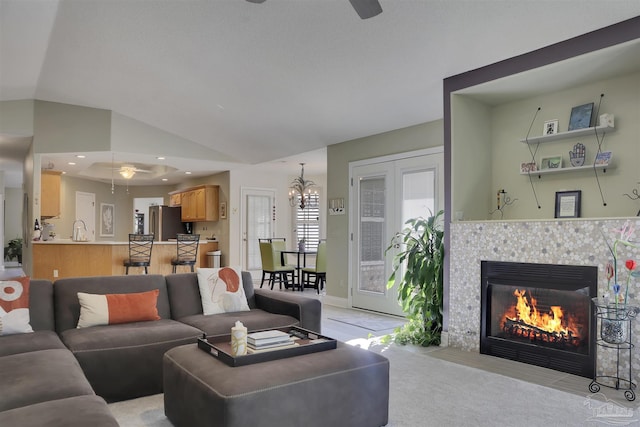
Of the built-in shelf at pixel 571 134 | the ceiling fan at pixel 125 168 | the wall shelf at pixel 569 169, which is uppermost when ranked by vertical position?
the ceiling fan at pixel 125 168

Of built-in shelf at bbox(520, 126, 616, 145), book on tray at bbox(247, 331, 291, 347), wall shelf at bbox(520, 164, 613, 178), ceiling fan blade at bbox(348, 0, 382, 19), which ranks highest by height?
ceiling fan blade at bbox(348, 0, 382, 19)

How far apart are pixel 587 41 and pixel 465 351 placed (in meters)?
2.77

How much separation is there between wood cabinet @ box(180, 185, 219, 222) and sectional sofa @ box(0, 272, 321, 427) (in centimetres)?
600

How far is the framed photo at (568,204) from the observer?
4.12 metres

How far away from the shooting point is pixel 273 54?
4.71 meters

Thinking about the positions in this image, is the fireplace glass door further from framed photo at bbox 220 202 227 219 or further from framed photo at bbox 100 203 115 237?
framed photo at bbox 100 203 115 237

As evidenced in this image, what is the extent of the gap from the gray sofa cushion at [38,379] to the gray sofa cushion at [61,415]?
0.47 feet

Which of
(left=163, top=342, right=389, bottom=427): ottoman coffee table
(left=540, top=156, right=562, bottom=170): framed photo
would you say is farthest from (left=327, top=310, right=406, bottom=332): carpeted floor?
(left=163, top=342, right=389, bottom=427): ottoman coffee table

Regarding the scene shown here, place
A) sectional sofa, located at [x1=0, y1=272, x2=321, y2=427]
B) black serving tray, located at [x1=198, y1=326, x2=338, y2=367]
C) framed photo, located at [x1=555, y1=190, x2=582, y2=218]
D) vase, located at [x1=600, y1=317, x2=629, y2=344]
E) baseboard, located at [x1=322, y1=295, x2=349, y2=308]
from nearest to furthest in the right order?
1. sectional sofa, located at [x1=0, y1=272, x2=321, y2=427]
2. black serving tray, located at [x1=198, y1=326, x2=338, y2=367]
3. vase, located at [x1=600, y1=317, x2=629, y2=344]
4. framed photo, located at [x1=555, y1=190, x2=582, y2=218]
5. baseboard, located at [x1=322, y1=295, x2=349, y2=308]

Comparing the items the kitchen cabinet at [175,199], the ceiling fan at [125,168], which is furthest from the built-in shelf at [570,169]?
the kitchen cabinet at [175,199]

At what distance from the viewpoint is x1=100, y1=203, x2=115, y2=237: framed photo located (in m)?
12.2

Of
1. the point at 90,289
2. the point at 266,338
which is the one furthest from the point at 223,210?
the point at 266,338

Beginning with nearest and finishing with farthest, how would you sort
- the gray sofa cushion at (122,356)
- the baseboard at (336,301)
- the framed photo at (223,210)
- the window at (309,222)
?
the gray sofa cushion at (122,356) < the baseboard at (336,301) < the framed photo at (223,210) < the window at (309,222)

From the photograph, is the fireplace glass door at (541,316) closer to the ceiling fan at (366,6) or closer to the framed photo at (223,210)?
the ceiling fan at (366,6)
